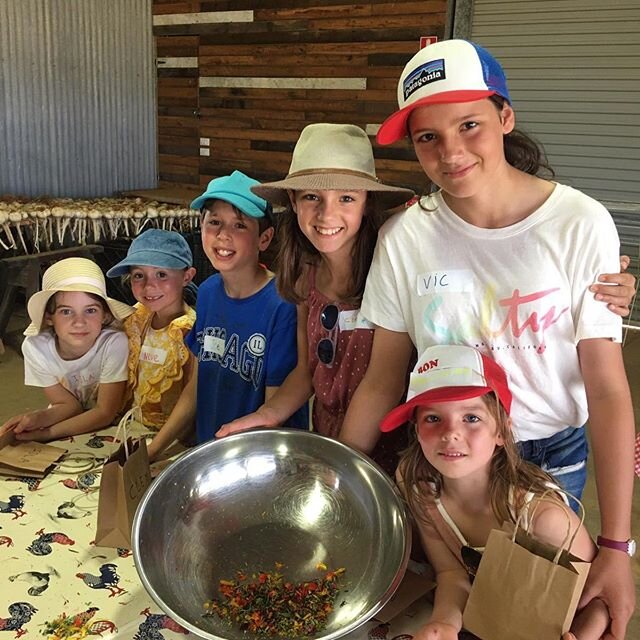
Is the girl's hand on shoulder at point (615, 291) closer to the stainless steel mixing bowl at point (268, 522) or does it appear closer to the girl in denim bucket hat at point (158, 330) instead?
the stainless steel mixing bowl at point (268, 522)

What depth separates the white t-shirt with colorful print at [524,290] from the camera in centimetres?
111

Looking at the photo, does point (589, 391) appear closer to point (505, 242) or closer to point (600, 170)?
point (505, 242)

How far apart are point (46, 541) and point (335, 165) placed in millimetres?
1020

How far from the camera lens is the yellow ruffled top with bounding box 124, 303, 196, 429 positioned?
2.00m

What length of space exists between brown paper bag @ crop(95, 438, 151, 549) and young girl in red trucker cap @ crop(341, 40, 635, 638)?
0.67 m

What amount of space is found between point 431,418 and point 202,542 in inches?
20.4

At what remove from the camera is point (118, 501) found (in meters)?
1.36

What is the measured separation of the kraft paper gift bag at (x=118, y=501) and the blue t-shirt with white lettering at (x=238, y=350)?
452 mm

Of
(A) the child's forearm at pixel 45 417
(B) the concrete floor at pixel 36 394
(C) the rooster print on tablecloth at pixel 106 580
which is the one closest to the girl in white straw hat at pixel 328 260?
(C) the rooster print on tablecloth at pixel 106 580

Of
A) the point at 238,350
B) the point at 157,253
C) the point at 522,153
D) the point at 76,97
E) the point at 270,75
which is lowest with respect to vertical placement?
the point at 238,350

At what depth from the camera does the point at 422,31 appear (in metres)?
5.07

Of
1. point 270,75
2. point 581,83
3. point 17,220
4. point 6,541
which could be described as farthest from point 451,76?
point 270,75

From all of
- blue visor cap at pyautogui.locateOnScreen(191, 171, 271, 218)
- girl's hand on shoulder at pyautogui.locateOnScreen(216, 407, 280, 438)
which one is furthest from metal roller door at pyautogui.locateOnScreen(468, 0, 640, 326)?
girl's hand on shoulder at pyautogui.locateOnScreen(216, 407, 280, 438)

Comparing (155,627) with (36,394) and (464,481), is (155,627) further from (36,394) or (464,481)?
(36,394)
